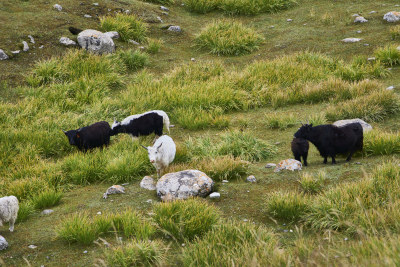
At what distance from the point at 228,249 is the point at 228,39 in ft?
36.1

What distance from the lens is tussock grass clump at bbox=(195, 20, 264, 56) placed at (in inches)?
568

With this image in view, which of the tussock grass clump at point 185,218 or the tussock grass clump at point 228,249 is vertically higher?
the tussock grass clump at point 228,249

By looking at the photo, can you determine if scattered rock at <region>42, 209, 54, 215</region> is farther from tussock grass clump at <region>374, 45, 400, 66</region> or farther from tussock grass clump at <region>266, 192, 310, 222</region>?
tussock grass clump at <region>374, 45, 400, 66</region>

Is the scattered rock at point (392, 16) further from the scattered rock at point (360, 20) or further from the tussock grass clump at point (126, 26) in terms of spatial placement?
the tussock grass clump at point (126, 26)

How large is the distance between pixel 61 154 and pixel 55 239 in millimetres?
3686

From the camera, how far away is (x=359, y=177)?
6.58 metres

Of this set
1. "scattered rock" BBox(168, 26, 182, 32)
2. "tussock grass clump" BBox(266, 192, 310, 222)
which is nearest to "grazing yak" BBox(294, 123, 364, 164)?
"tussock grass clump" BBox(266, 192, 310, 222)

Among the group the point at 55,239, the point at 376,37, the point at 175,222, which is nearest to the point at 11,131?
the point at 55,239

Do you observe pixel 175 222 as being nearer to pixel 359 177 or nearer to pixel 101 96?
pixel 359 177

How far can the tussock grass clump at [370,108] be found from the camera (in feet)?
30.4

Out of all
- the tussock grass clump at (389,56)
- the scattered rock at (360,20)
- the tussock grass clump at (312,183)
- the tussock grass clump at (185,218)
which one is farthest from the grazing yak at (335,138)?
the scattered rock at (360,20)

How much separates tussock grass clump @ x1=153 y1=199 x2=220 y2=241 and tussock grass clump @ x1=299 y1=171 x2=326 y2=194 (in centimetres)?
144

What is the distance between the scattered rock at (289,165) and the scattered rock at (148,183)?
1909 mm

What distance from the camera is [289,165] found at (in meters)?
7.27
